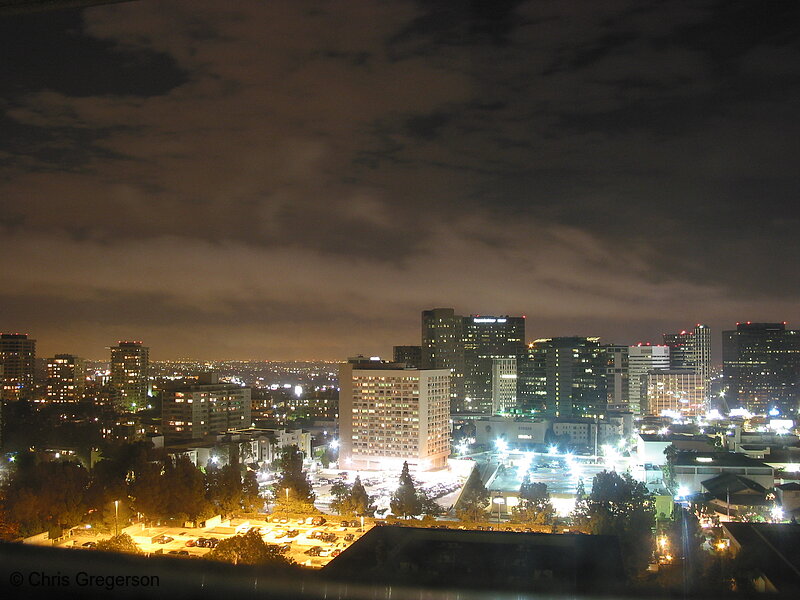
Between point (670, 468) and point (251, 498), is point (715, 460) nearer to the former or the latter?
point (670, 468)

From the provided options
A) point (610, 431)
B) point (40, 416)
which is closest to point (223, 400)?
point (40, 416)

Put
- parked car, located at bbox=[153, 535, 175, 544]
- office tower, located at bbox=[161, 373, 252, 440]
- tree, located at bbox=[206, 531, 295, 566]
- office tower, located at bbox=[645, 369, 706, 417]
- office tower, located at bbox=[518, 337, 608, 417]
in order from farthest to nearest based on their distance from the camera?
1. office tower, located at bbox=[645, 369, 706, 417]
2. office tower, located at bbox=[518, 337, 608, 417]
3. office tower, located at bbox=[161, 373, 252, 440]
4. parked car, located at bbox=[153, 535, 175, 544]
5. tree, located at bbox=[206, 531, 295, 566]

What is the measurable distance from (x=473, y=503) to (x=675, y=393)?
22.2 m

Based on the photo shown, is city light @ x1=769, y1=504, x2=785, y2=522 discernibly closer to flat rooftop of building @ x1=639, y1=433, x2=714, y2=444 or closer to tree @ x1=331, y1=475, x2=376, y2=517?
flat rooftop of building @ x1=639, y1=433, x2=714, y2=444

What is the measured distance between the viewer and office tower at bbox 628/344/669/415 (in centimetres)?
3019

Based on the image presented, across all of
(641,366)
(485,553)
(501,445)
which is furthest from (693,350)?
(485,553)

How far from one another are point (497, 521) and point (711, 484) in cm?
420

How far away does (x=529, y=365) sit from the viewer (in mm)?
26188

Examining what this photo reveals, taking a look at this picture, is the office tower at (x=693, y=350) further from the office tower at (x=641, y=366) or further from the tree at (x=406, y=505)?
the tree at (x=406, y=505)

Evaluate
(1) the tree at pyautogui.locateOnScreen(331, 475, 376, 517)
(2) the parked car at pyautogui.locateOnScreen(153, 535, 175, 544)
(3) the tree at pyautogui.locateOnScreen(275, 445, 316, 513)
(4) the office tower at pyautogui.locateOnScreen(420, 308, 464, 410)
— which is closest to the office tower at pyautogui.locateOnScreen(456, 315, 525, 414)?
(4) the office tower at pyautogui.locateOnScreen(420, 308, 464, 410)

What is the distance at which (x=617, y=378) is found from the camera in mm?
28000

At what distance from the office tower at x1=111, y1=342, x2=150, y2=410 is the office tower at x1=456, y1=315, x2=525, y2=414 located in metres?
13.1

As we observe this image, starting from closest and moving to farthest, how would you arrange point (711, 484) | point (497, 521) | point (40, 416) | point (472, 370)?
point (497, 521)
point (711, 484)
point (40, 416)
point (472, 370)

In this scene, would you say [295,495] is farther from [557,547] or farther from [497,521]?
[557,547]
